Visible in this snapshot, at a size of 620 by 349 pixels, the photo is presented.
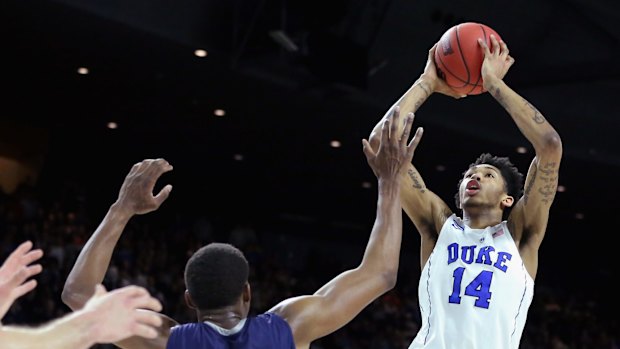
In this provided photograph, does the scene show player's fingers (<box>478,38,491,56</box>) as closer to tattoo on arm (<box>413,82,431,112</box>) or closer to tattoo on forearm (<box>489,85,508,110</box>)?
tattoo on forearm (<box>489,85,508,110</box>)

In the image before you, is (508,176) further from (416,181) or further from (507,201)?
(416,181)

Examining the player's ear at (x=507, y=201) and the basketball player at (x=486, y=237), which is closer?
the basketball player at (x=486, y=237)

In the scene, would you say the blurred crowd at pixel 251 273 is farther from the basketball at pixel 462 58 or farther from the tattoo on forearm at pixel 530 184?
the tattoo on forearm at pixel 530 184

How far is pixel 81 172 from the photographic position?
19156mm

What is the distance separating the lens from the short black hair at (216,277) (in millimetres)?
3127

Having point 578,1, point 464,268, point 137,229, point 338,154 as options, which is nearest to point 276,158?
point 338,154

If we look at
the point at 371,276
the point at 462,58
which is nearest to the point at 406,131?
the point at 371,276

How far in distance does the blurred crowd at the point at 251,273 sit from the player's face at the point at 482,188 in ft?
23.4

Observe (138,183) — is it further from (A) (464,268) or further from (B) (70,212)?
(B) (70,212)

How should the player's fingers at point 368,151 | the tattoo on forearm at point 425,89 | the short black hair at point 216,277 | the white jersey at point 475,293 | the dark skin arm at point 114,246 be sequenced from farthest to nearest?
1. the tattoo on forearm at point 425,89
2. the white jersey at point 475,293
3. the player's fingers at point 368,151
4. the dark skin arm at point 114,246
5. the short black hair at point 216,277

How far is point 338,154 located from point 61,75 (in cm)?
565

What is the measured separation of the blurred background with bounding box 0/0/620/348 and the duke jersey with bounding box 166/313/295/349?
347 inches

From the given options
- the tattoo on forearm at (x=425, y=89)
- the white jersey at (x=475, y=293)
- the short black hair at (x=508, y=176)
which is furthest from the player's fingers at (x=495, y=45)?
the white jersey at (x=475, y=293)

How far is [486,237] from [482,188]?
274 millimetres
